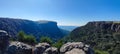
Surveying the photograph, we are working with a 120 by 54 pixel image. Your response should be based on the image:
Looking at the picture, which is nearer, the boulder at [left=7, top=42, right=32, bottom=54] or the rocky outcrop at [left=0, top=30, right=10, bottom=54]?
the boulder at [left=7, top=42, right=32, bottom=54]

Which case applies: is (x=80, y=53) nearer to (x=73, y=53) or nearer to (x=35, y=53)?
(x=73, y=53)

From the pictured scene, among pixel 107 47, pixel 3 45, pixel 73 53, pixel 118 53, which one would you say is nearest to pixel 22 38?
pixel 3 45

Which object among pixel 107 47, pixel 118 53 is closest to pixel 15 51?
pixel 118 53

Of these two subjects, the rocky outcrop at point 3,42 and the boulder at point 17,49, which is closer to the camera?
the boulder at point 17,49

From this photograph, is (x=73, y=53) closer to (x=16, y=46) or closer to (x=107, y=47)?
(x=16, y=46)

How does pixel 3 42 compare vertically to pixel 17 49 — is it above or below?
above

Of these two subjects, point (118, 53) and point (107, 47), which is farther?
point (107, 47)

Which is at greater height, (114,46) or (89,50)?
(89,50)

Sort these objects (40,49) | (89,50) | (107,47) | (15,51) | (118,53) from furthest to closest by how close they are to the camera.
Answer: (107,47) < (118,53) < (40,49) < (15,51) < (89,50)

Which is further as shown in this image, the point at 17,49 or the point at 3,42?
the point at 3,42

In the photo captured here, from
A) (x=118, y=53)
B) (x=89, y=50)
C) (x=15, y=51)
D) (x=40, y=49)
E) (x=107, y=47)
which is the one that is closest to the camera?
(x=89, y=50)

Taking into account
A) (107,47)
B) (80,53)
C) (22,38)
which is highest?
(80,53)
